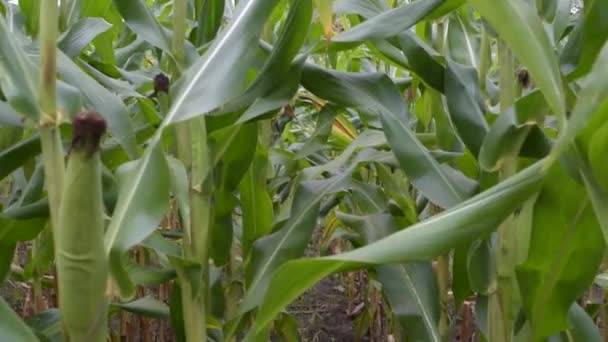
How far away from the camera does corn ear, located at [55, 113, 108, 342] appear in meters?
0.63

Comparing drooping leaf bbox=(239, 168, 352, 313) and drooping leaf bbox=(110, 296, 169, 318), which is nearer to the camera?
drooping leaf bbox=(239, 168, 352, 313)

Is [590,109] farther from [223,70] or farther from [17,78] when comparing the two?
[17,78]

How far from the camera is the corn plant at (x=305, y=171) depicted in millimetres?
662

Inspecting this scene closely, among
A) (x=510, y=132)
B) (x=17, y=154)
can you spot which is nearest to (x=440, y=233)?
(x=510, y=132)

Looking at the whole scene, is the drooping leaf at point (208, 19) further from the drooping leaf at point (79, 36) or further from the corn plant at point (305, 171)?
the drooping leaf at point (79, 36)

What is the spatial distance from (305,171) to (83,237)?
0.74 metres

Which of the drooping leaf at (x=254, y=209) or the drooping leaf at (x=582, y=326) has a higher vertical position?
the drooping leaf at (x=254, y=209)

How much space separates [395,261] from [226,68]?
15.6 inches

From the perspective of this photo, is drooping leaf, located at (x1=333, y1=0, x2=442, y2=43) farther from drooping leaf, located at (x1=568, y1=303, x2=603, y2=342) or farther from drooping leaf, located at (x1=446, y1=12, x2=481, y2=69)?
drooping leaf, located at (x1=568, y1=303, x2=603, y2=342)

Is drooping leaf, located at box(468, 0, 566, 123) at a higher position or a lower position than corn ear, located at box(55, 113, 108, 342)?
higher

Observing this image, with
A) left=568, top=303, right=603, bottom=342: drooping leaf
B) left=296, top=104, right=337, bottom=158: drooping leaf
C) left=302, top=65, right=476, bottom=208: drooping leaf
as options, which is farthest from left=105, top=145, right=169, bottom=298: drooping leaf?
left=568, top=303, right=603, bottom=342: drooping leaf

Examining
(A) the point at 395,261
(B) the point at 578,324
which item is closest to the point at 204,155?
(A) the point at 395,261

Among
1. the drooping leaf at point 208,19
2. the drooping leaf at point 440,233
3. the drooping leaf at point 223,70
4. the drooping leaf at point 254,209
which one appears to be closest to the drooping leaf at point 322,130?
the drooping leaf at point 254,209

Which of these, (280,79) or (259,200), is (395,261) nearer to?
(280,79)
